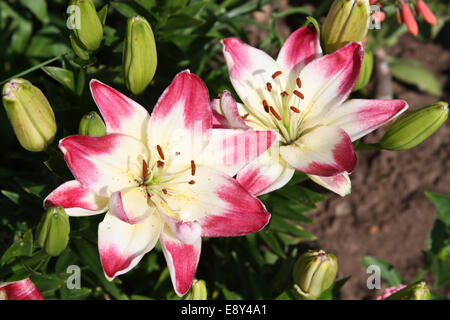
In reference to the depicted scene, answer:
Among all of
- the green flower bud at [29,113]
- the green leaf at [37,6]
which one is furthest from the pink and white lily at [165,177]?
the green leaf at [37,6]

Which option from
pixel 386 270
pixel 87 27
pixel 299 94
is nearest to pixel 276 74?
pixel 299 94

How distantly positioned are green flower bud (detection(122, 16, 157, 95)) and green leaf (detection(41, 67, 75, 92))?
277mm

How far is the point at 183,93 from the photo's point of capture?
3.86 feet

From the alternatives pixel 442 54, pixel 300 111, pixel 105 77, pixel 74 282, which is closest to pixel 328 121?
pixel 300 111

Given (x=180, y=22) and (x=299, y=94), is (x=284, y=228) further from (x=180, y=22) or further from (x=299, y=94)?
(x=180, y=22)

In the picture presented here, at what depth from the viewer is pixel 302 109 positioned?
133 centimetres

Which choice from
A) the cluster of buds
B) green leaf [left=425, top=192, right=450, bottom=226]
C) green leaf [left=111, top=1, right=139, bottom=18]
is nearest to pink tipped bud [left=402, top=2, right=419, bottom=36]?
the cluster of buds

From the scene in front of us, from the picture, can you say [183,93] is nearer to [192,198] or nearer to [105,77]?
[192,198]

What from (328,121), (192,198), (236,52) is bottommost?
(192,198)

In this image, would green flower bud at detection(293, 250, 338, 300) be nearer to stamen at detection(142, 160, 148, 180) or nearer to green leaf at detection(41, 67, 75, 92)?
stamen at detection(142, 160, 148, 180)

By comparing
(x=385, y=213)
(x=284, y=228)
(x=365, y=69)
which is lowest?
(x=385, y=213)

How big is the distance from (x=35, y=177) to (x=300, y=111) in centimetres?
85

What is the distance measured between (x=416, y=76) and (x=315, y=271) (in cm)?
159

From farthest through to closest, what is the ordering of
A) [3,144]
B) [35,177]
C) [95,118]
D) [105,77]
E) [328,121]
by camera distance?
1. [3,144]
2. [35,177]
3. [105,77]
4. [328,121]
5. [95,118]
